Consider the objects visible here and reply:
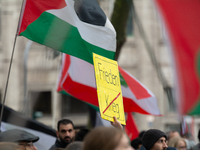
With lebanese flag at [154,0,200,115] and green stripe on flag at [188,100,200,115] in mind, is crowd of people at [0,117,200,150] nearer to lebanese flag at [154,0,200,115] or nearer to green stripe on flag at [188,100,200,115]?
green stripe on flag at [188,100,200,115]

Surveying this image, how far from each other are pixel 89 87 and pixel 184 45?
2356 millimetres

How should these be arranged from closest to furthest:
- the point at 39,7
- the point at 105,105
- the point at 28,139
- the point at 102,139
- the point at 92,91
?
1. the point at 102,139
2. the point at 105,105
3. the point at 28,139
4. the point at 39,7
5. the point at 92,91

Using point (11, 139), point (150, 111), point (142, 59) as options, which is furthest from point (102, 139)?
point (142, 59)

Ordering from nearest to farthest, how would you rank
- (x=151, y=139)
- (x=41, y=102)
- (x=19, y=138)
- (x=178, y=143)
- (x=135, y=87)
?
(x=19, y=138) < (x=151, y=139) < (x=178, y=143) < (x=135, y=87) < (x=41, y=102)

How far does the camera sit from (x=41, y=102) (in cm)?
2111

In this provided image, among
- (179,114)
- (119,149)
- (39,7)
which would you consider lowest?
(179,114)

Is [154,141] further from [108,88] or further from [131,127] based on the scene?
[131,127]

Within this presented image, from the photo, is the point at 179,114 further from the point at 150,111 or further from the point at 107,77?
the point at 150,111

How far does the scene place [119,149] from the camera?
2.65 meters

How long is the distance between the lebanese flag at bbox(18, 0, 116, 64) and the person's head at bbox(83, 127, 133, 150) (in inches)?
123

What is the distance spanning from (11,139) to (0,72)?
16.2 meters

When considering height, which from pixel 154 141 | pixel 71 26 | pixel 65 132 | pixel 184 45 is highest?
pixel 71 26

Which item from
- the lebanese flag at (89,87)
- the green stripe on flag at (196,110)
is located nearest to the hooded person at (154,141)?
the green stripe on flag at (196,110)

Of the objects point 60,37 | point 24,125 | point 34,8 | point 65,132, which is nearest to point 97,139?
point 60,37
